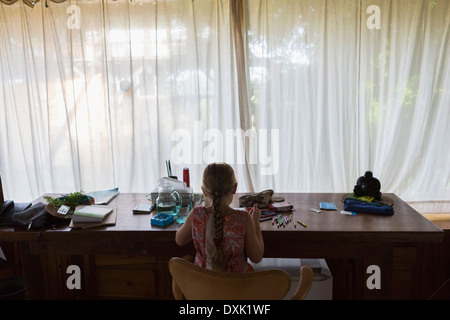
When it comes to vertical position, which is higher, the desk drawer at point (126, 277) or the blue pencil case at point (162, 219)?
the blue pencil case at point (162, 219)

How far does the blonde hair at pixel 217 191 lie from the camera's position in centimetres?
144

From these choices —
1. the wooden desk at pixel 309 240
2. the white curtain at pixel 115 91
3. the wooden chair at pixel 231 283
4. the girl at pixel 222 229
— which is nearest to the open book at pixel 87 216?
the wooden desk at pixel 309 240

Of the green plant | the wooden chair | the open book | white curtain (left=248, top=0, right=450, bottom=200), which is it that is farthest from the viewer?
white curtain (left=248, top=0, right=450, bottom=200)

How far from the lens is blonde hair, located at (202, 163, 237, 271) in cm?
144

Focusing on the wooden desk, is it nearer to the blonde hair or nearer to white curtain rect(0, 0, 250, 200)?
the blonde hair

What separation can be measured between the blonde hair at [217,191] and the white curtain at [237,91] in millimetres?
1257

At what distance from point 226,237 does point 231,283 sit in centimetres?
32

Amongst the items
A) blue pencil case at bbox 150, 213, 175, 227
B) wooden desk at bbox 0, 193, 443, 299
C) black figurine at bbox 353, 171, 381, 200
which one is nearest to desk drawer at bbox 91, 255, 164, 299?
wooden desk at bbox 0, 193, 443, 299

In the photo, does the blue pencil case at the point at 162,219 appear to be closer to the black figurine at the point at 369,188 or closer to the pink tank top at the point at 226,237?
the pink tank top at the point at 226,237

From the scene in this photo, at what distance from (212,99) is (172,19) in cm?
64

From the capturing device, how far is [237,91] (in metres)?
2.68

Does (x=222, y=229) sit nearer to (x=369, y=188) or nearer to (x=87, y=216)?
(x=87, y=216)

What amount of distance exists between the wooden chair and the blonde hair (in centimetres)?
22
